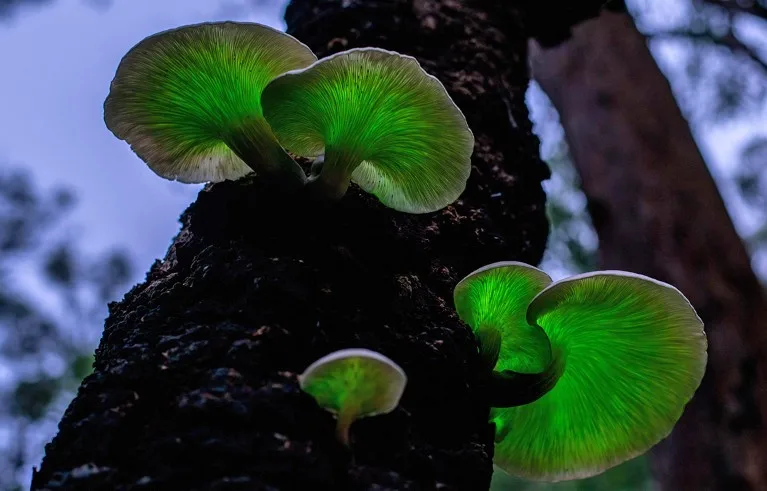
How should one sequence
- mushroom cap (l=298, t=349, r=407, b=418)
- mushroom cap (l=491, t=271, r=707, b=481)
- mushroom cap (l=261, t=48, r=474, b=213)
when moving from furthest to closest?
mushroom cap (l=491, t=271, r=707, b=481)
mushroom cap (l=261, t=48, r=474, b=213)
mushroom cap (l=298, t=349, r=407, b=418)

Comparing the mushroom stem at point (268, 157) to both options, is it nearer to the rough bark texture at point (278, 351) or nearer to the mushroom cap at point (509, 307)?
the rough bark texture at point (278, 351)

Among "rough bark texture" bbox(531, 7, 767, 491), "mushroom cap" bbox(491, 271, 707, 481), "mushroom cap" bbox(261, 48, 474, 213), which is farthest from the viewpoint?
"rough bark texture" bbox(531, 7, 767, 491)

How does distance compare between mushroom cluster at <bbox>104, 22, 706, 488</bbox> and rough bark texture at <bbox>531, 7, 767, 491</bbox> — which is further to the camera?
rough bark texture at <bbox>531, 7, 767, 491</bbox>

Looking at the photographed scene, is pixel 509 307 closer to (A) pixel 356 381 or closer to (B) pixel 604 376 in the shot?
(B) pixel 604 376

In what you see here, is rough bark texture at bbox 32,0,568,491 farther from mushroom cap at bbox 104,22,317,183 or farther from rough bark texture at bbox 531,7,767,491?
rough bark texture at bbox 531,7,767,491

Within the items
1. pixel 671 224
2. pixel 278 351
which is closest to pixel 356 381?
pixel 278 351

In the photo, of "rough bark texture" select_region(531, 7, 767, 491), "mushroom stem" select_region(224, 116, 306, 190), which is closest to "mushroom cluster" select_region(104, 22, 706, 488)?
"mushroom stem" select_region(224, 116, 306, 190)

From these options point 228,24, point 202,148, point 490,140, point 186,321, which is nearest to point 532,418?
point 490,140

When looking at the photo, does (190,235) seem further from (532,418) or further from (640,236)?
(640,236)
